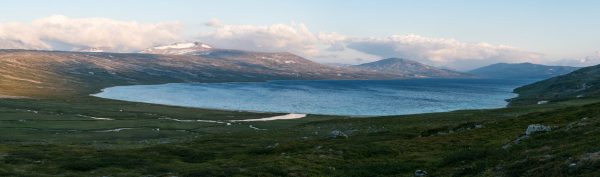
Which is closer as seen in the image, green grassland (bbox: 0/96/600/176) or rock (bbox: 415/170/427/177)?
green grassland (bbox: 0/96/600/176)

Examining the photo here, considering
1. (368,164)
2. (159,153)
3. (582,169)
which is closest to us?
(582,169)

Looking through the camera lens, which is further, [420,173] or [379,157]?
[379,157]

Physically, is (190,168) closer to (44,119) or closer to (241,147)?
(241,147)

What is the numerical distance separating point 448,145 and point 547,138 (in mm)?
13327

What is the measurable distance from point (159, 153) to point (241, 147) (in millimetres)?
12595

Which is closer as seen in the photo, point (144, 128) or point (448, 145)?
point (448, 145)

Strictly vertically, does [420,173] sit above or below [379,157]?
above

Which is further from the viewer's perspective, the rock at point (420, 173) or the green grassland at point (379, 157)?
the rock at point (420, 173)

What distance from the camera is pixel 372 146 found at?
53.4 metres

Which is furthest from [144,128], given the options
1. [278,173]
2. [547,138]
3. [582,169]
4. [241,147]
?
[582,169]

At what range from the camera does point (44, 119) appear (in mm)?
137625

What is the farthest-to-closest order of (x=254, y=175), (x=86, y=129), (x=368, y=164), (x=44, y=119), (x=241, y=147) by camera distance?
(x=44, y=119), (x=86, y=129), (x=241, y=147), (x=368, y=164), (x=254, y=175)

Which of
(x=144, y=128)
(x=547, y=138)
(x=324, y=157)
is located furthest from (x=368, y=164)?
(x=144, y=128)

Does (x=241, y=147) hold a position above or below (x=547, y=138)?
below
